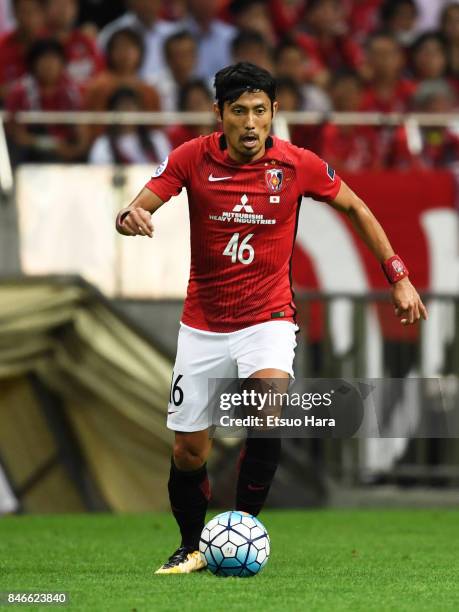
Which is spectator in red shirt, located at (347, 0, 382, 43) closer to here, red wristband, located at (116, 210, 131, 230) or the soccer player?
the soccer player

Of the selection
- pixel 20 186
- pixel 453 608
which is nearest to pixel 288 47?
pixel 20 186

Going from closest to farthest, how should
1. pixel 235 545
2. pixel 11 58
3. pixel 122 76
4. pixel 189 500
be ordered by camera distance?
pixel 235 545 < pixel 189 500 < pixel 122 76 < pixel 11 58

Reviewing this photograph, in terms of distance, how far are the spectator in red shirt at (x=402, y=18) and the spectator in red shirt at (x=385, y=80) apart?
101cm

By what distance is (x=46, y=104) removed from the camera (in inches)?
522

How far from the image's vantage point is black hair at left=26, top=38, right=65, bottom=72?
13.4 meters

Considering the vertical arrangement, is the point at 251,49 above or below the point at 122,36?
below

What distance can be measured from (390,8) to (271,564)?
31.3 feet

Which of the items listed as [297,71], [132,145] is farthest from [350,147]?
[132,145]

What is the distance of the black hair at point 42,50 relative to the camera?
13.4 meters

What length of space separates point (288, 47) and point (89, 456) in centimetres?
473

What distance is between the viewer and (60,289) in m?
12.2

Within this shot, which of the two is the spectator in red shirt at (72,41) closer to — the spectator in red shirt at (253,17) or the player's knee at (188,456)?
the spectator in red shirt at (253,17)

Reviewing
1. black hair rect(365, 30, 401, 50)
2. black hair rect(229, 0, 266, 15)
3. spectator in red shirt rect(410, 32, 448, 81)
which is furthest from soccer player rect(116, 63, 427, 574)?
black hair rect(229, 0, 266, 15)

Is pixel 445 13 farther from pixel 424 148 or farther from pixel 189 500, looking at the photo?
pixel 189 500
